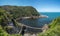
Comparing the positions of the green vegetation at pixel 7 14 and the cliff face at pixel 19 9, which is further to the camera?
the cliff face at pixel 19 9

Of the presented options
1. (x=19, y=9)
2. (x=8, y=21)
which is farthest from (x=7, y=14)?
(x=19, y=9)

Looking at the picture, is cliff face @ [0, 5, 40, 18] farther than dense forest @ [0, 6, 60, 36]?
Yes

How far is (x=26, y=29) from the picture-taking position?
7.75 meters

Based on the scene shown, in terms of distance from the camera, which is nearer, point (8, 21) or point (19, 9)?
point (8, 21)

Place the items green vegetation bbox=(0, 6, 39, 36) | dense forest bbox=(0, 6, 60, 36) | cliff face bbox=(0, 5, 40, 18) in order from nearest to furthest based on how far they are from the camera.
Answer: dense forest bbox=(0, 6, 60, 36), green vegetation bbox=(0, 6, 39, 36), cliff face bbox=(0, 5, 40, 18)

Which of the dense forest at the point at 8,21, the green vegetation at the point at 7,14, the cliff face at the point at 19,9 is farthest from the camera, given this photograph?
the cliff face at the point at 19,9

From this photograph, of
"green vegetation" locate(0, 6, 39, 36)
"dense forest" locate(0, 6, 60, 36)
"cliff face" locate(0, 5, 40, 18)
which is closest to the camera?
"dense forest" locate(0, 6, 60, 36)

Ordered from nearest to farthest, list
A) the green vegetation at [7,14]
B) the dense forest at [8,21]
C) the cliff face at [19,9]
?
1. the dense forest at [8,21]
2. the green vegetation at [7,14]
3. the cliff face at [19,9]

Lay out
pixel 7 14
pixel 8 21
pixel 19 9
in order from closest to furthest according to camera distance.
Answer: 1. pixel 8 21
2. pixel 7 14
3. pixel 19 9

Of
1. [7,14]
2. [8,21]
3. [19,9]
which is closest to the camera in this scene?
[8,21]

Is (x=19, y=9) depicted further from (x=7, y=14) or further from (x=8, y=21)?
(x=8, y=21)

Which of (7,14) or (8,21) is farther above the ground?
(7,14)

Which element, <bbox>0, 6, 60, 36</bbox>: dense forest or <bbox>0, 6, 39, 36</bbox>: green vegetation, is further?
<bbox>0, 6, 39, 36</bbox>: green vegetation

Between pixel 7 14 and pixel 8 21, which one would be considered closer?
pixel 8 21
